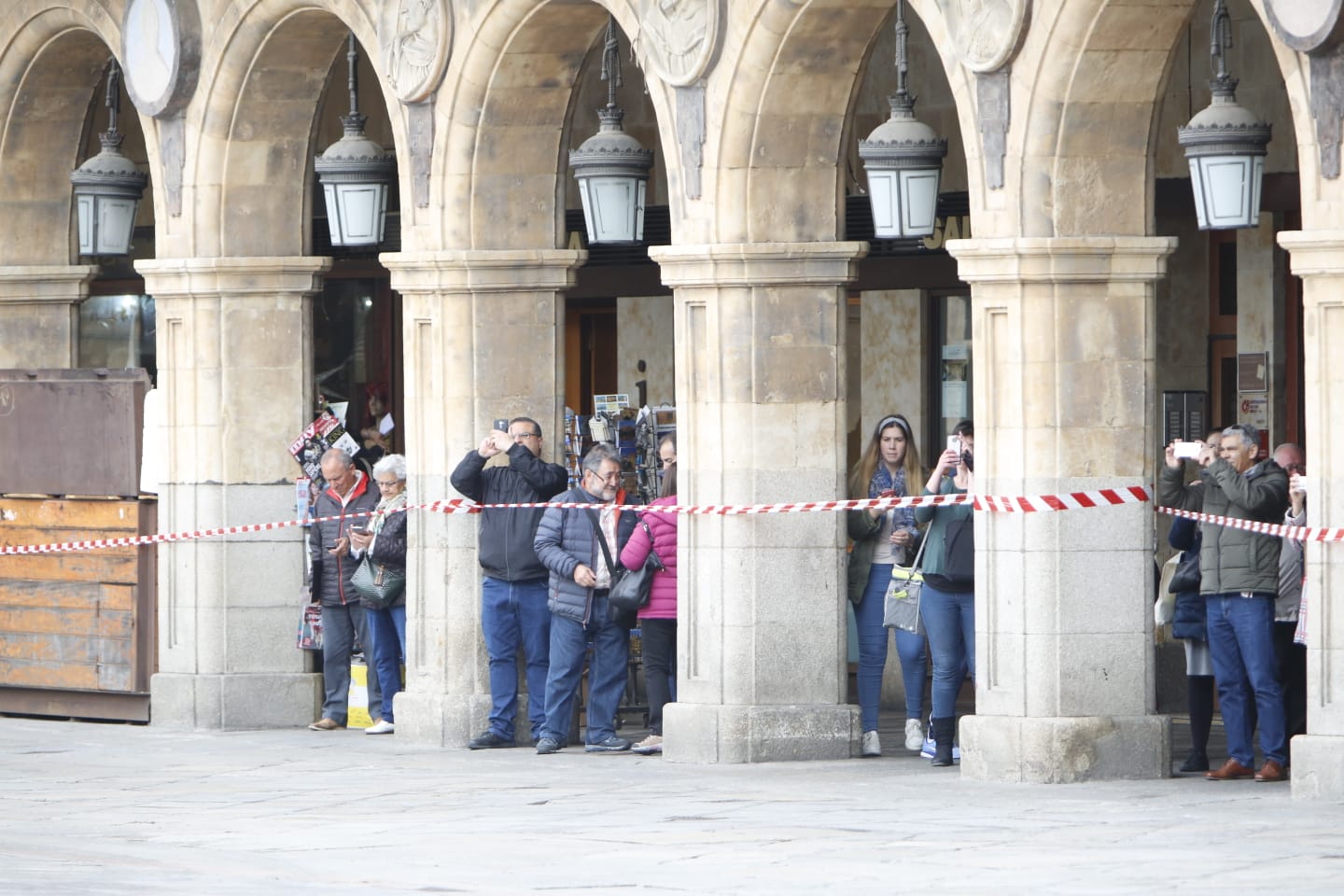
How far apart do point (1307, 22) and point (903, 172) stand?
2414mm

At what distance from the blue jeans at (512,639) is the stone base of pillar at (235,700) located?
1.94 m

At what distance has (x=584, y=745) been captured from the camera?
49.2ft

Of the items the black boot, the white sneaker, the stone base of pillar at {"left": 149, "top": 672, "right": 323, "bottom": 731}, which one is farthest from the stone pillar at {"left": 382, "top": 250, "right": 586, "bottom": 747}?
the black boot

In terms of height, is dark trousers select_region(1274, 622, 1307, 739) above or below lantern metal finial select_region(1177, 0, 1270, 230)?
below

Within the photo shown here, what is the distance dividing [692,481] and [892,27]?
162 inches

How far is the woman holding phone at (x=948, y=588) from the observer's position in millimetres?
13484

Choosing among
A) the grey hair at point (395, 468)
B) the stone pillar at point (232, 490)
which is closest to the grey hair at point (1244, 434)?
the grey hair at point (395, 468)

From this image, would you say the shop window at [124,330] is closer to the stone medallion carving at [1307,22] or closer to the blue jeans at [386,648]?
the blue jeans at [386,648]

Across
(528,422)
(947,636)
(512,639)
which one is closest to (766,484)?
(947,636)

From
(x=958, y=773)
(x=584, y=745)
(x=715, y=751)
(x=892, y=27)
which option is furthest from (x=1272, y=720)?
(x=892, y=27)

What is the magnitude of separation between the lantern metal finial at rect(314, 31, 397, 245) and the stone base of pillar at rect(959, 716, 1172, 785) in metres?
4.66

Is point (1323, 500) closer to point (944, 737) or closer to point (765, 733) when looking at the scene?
point (944, 737)

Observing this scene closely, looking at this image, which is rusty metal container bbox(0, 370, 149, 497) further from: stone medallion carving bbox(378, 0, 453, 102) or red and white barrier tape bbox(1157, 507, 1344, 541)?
red and white barrier tape bbox(1157, 507, 1344, 541)

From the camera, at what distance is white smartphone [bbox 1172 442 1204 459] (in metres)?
12.6
